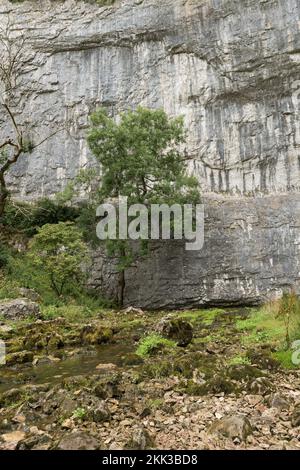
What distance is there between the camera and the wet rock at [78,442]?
4.28 metres

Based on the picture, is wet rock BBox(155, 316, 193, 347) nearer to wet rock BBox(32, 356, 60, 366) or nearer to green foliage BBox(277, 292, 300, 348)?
green foliage BBox(277, 292, 300, 348)

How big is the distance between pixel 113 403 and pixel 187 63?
25841mm

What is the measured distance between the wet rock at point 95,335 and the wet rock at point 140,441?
656cm

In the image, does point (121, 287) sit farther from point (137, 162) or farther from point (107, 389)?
point (107, 389)

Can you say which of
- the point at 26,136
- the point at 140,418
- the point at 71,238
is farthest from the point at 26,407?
the point at 26,136

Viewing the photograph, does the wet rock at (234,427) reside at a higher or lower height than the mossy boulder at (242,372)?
lower

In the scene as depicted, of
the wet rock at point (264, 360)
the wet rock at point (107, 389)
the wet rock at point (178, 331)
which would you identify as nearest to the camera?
the wet rock at point (107, 389)

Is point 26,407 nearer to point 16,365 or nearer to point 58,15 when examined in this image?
point 16,365

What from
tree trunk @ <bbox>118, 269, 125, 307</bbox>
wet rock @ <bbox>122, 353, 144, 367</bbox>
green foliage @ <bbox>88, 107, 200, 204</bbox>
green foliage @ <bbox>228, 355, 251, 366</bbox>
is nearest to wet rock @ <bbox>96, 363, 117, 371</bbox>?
wet rock @ <bbox>122, 353, 144, 367</bbox>

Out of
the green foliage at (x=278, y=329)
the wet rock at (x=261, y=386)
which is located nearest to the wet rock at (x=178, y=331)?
the green foliage at (x=278, y=329)

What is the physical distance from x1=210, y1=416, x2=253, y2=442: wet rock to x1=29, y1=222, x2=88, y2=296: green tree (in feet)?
46.5

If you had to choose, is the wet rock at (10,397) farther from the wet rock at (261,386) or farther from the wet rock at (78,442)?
the wet rock at (261,386)

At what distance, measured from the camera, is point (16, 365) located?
8.94 m

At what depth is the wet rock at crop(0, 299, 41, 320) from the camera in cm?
1374
